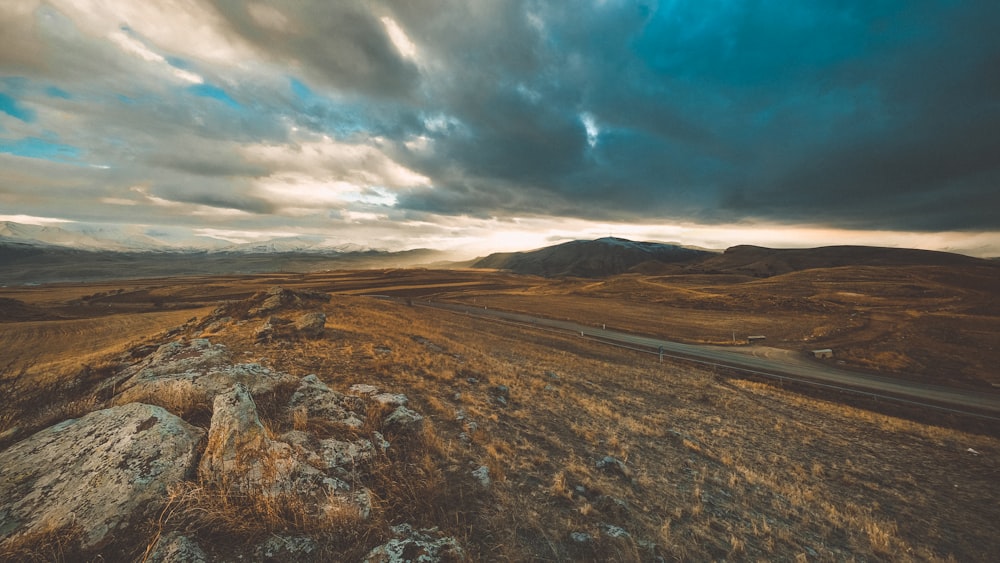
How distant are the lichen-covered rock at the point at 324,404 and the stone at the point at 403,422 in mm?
645

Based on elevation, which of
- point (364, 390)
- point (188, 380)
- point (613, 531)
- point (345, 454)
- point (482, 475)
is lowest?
point (613, 531)

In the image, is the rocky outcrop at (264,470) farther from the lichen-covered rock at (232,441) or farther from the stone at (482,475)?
the stone at (482,475)

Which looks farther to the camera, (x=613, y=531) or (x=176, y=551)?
(x=613, y=531)

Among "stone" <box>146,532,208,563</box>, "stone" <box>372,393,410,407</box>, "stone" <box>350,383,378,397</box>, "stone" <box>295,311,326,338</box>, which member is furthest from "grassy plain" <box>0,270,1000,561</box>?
"stone" <box>372,393,410,407</box>

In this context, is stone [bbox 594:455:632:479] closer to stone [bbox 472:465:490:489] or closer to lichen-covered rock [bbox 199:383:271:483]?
stone [bbox 472:465:490:489]

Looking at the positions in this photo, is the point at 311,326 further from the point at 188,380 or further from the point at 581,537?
the point at 581,537

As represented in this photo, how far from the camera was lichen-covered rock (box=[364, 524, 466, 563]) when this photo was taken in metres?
4.24

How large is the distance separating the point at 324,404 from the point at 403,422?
1770 mm

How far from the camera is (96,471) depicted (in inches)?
168

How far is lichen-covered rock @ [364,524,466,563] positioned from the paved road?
3012cm

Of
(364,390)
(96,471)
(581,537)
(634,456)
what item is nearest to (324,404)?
(364,390)

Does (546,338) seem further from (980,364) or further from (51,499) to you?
(980,364)

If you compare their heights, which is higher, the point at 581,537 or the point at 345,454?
the point at 345,454

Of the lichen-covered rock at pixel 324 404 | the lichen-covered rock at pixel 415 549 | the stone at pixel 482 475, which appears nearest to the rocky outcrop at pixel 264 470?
the lichen-covered rock at pixel 415 549
